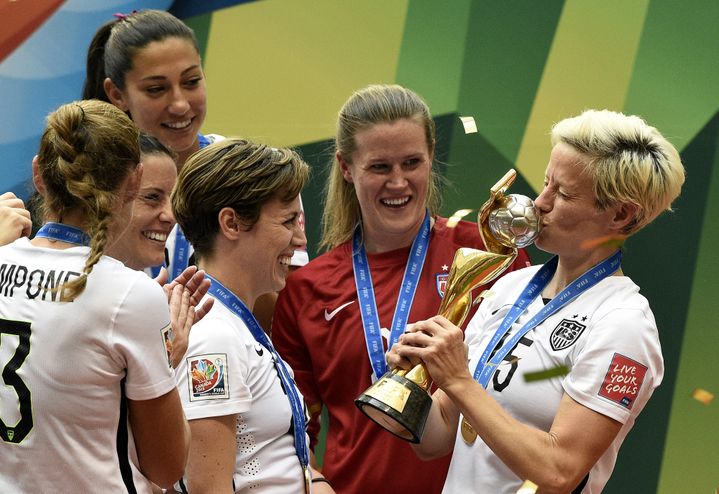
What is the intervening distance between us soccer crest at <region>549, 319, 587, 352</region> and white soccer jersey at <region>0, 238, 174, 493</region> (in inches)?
37.5

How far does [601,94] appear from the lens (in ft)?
12.8

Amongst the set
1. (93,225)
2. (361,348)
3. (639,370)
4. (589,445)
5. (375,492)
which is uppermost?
(93,225)

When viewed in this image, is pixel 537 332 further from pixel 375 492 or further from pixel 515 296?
pixel 375 492

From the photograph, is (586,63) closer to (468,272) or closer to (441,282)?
(441,282)

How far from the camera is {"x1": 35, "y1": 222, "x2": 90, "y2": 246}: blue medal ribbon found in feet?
6.26

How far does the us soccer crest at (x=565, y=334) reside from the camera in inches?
93.7

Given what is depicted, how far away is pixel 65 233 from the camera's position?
6.27 ft

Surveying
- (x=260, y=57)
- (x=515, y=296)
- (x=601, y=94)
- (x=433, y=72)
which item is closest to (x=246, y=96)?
(x=260, y=57)

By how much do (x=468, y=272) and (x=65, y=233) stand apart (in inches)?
40.4

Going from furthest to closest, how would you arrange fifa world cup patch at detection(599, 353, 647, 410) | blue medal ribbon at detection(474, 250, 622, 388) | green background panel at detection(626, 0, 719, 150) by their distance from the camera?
1. green background panel at detection(626, 0, 719, 150)
2. blue medal ribbon at detection(474, 250, 622, 388)
3. fifa world cup patch at detection(599, 353, 647, 410)

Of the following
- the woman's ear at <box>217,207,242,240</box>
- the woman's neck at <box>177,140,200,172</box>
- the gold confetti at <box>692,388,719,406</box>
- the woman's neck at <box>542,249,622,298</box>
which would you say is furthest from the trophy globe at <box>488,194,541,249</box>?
the gold confetti at <box>692,388,719,406</box>

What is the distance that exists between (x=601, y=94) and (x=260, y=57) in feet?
4.66

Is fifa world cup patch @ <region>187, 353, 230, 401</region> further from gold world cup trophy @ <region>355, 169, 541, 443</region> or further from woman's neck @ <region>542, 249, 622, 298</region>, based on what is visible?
woman's neck @ <region>542, 249, 622, 298</region>

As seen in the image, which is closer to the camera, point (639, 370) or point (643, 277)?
point (639, 370)
